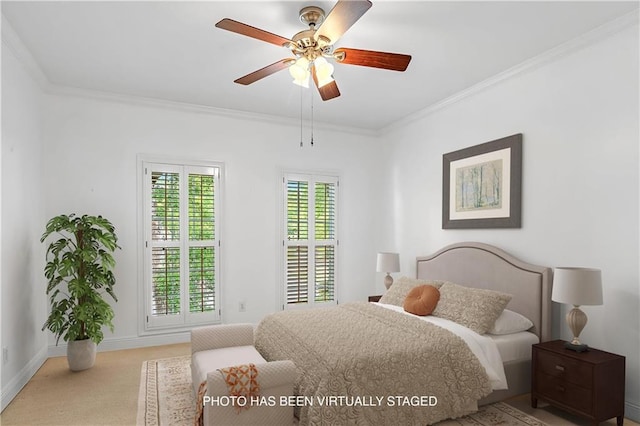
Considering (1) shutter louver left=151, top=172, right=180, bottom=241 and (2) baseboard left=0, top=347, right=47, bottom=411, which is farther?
(1) shutter louver left=151, top=172, right=180, bottom=241

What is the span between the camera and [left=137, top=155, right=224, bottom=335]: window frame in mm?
4426

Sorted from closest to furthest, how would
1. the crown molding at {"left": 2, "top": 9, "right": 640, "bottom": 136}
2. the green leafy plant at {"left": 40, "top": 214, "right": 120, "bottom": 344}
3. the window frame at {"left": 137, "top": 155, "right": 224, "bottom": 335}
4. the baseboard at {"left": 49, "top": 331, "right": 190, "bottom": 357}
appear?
the crown molding at {"left": 2, "top": 9, "right": 640, "bottom": 136}
the green leafy plant at {"left": 40, "top": 214, "right": 120, "bottom": 344}
the baseboard at {"left": 49, "top": 331, "right": 190, "bottom": 357}
the window frame at {"left": 137, "top": 155, "right": 224, "bottom": 335}

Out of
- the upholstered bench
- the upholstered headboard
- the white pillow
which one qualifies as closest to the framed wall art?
the upholstered headboard

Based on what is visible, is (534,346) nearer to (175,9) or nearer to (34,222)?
(175,9)

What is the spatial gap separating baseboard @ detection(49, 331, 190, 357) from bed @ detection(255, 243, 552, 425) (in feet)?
5.70

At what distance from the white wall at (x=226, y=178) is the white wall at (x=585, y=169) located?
1939mm

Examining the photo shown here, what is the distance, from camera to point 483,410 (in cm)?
286

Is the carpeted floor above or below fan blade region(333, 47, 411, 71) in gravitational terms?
below

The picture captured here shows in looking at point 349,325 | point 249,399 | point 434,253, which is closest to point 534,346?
point 349,325

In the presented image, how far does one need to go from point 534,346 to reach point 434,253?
1673mm

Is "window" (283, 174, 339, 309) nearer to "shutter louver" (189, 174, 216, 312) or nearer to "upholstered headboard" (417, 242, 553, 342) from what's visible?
"shutter louver" (189, 174, 216, 312)

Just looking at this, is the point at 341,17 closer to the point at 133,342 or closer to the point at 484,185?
the point at 484,185

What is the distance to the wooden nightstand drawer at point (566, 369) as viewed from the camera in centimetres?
255

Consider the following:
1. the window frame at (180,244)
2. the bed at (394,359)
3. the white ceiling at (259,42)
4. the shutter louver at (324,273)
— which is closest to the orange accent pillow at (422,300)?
the bed at (394,359)
